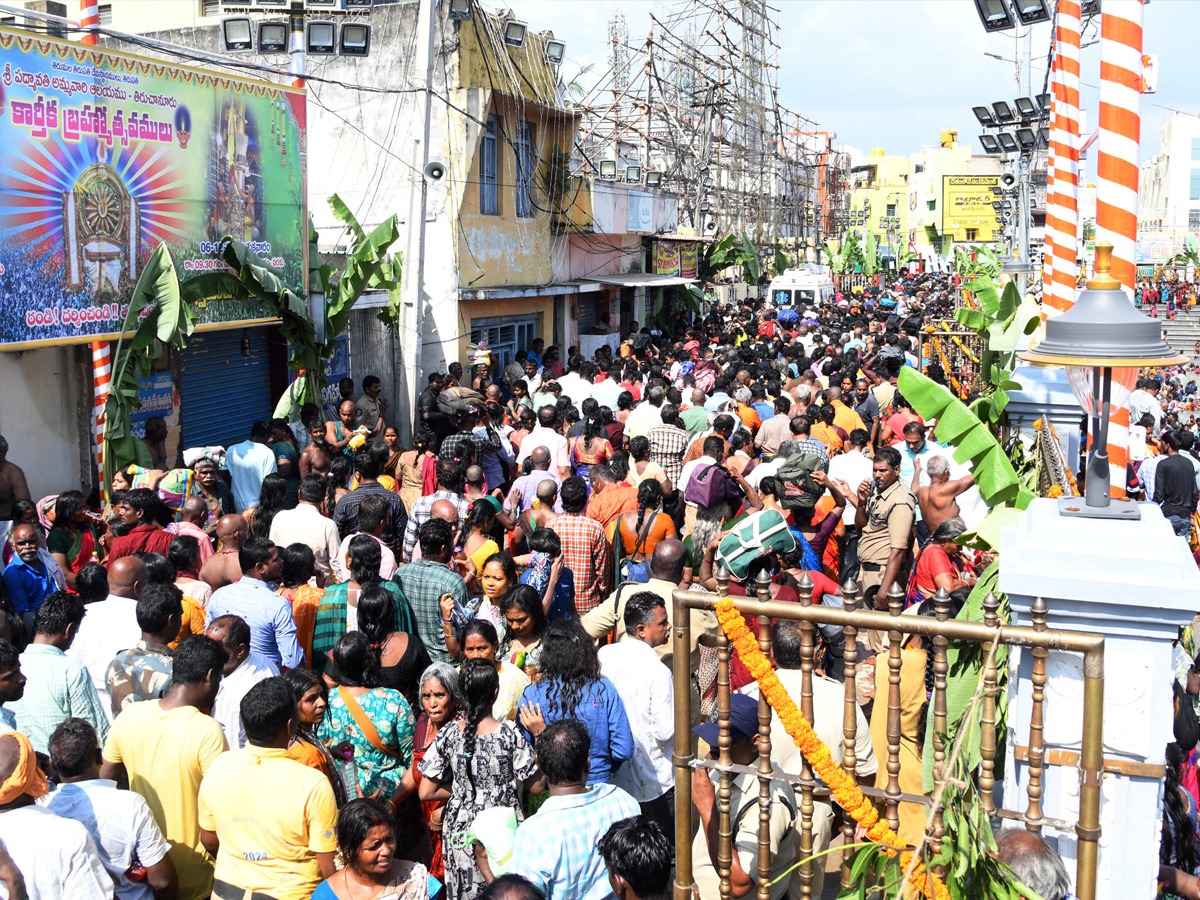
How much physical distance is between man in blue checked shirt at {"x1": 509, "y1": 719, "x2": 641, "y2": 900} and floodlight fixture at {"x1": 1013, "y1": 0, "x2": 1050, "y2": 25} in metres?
12.3

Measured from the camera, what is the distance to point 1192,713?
4.93 metres

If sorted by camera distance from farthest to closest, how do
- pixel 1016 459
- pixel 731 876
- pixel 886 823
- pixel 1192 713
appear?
pixel 1016 459
pixel 1192 713
pixel 731 876
pixel 886 823

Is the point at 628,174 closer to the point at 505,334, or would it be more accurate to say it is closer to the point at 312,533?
the point at 505,334

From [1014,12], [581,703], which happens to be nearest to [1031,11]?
[1014,12]

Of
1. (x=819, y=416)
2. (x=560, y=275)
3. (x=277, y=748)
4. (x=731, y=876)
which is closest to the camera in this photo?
(x=731, y=876)

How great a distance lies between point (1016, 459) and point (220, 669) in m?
4.55

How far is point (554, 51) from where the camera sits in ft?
59.3

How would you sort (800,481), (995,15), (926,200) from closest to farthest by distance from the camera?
(800,481)
(995,15)
(926,200)

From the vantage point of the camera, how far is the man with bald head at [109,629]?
533cm

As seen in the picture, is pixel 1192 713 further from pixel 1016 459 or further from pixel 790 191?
pixel 790 191

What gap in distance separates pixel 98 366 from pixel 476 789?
6.60 meters

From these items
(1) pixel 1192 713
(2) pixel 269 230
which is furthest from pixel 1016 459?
(2) pixel 269 230

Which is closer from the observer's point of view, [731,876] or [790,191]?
[731,876]

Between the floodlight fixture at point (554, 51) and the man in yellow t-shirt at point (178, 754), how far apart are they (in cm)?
1529
